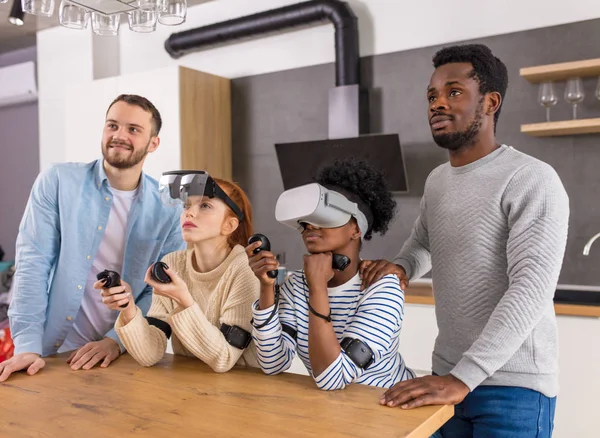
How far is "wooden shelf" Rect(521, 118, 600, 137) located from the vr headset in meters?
2.09

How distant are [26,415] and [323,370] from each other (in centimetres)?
61

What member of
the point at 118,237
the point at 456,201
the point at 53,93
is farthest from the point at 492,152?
the point at 53,93

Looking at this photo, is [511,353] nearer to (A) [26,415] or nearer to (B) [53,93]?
(A) [26,415]

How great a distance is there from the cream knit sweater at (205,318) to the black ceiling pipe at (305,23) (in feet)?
7.86

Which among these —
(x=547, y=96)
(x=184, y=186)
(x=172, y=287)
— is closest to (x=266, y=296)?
(x=172, y=287)

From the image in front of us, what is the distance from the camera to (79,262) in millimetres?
1832

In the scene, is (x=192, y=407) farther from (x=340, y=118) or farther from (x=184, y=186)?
(x=340, y=118)

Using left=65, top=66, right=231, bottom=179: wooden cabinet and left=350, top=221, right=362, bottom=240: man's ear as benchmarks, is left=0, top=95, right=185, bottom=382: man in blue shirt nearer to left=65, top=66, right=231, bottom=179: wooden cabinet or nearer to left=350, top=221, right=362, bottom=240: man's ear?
left=350, top=221, right=362, bottom=240: man's ear

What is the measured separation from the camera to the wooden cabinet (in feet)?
13.3

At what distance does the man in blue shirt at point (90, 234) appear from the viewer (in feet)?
5.82

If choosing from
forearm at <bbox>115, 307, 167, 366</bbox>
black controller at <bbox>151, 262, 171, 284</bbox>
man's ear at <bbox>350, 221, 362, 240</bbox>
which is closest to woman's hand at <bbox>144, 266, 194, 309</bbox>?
black controller at <bbox>151, 262, 171, 284</bbox>

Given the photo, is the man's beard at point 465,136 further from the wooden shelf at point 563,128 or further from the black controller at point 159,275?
the wooden shelf at point 563,128

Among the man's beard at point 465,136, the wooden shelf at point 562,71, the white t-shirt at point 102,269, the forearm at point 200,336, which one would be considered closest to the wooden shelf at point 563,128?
the wooden shelf at point 562,71

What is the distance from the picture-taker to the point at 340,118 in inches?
150
